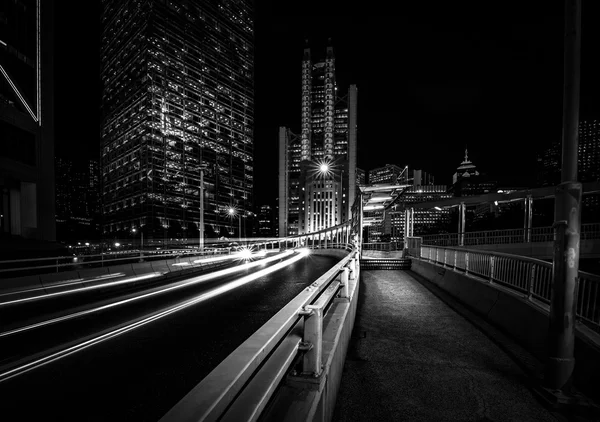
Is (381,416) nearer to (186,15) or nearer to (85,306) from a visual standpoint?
(85,306)

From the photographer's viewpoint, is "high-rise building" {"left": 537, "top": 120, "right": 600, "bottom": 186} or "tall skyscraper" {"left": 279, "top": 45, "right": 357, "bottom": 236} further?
"tall skyscraper" {"left": 279, "top": 45, "right": 357, "bottom": 236}

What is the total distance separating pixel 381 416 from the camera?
3.77 meters

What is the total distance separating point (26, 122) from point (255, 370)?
39907mm

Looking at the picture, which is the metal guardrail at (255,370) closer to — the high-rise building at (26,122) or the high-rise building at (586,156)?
the high-rise building at (26,122)

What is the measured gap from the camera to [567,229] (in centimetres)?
444

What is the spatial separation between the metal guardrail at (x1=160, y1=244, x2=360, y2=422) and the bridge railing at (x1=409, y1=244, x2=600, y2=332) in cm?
457

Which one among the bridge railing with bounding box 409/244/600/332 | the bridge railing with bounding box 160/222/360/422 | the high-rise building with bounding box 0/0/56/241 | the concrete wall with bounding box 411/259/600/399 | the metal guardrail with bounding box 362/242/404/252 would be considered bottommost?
the metal guardrail with bounding box 362/242/404/252

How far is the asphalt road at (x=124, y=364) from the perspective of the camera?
12.3ft

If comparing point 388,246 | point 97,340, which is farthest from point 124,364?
point 388,246

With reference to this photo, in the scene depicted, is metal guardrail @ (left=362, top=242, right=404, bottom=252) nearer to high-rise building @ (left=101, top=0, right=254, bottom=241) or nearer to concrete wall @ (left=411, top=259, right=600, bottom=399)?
concrete wall @ (left=411, top=259, right=600, bottom=399)

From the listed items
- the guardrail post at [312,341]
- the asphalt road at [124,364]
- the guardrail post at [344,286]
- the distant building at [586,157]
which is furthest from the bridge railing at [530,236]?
the distant building at [586,157]

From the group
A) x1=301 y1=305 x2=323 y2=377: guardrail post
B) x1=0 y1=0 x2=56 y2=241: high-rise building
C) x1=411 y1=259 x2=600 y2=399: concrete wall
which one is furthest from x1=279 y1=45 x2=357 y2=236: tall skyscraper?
x1=301 y1=305 x2=323 y2=377: guardrail post

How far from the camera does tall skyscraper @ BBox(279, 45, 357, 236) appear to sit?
175625mm

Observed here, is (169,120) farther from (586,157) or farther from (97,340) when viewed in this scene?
(586,157)
